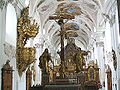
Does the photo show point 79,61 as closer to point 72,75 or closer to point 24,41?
point 72,75

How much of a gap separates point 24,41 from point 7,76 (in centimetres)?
294

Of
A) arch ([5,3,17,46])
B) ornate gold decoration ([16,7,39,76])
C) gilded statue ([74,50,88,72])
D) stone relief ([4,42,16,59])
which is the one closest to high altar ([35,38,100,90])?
gilded statue ([74,50,88,72])

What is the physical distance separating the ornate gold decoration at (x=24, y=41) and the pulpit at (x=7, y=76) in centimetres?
177

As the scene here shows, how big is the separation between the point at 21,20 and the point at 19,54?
1736 mm

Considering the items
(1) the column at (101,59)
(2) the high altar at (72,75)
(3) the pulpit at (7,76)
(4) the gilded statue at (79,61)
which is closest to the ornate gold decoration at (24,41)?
(2) the high altar at (72,75)

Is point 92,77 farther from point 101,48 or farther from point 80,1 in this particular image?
point 80,1

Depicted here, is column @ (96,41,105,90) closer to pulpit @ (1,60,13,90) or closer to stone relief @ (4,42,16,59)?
stone relief @ (4,42,16,59)

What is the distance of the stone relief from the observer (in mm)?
12398

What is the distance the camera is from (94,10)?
80.5 feet

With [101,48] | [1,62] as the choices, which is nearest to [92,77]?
[101,48]

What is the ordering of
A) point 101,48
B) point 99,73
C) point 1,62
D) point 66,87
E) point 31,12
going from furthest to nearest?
1. point 101,48
2. point 99,73
3. point 31,12
4. point 66,87
5. point 1,62

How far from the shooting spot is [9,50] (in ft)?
42.1

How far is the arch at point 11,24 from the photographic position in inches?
537

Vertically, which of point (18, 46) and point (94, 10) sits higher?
point (94, 10)
